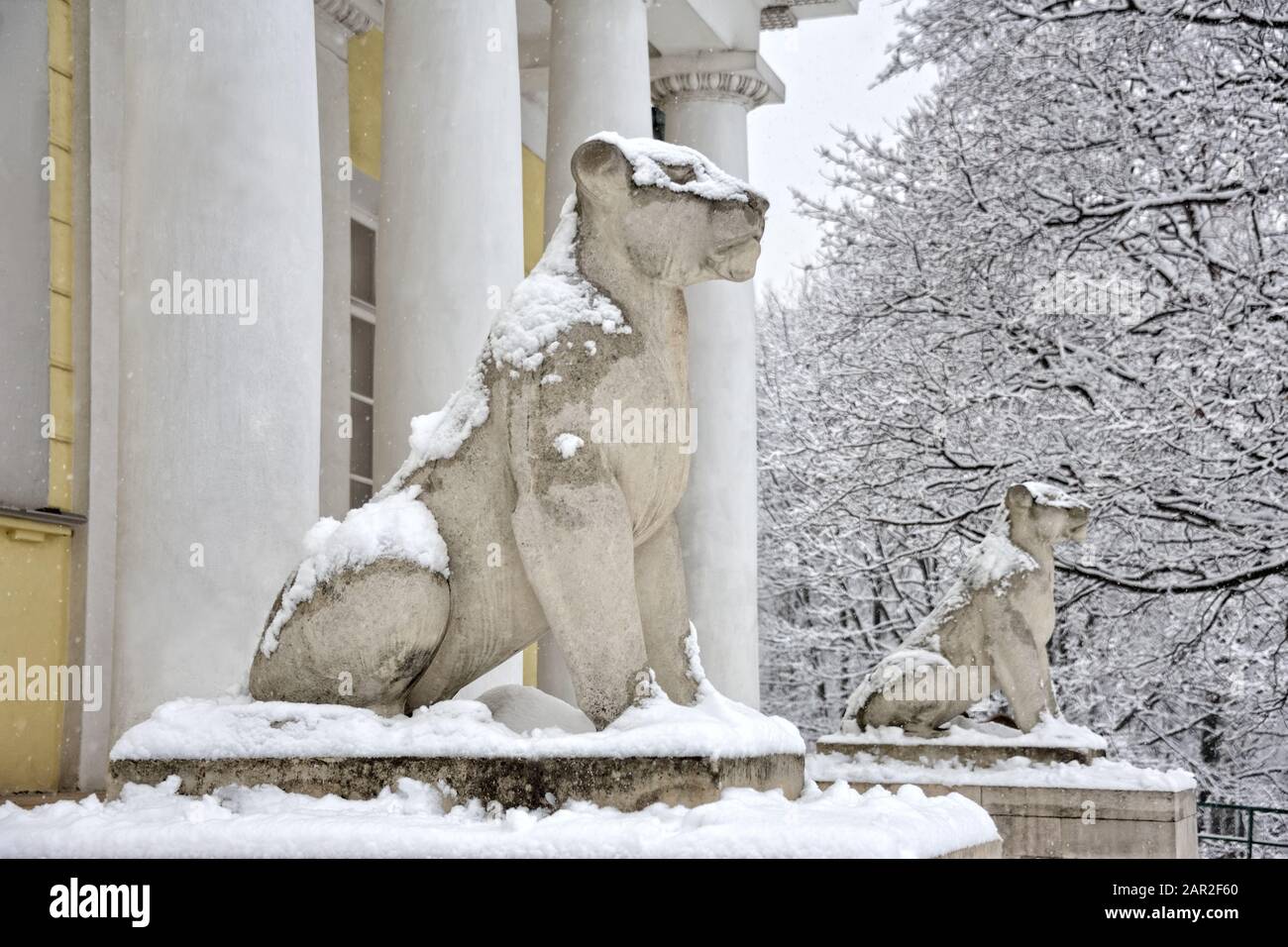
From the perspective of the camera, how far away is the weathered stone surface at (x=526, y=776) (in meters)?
3.92

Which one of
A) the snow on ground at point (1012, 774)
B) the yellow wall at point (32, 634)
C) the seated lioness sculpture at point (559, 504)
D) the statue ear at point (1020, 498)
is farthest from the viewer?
the yellow wall at point (32, 634)

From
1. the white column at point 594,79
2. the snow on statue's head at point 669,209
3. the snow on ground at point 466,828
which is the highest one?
the white column at point 594,79

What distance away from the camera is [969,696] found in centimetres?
975

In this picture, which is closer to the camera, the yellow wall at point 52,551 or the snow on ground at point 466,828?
the snow on ground at point 466,828

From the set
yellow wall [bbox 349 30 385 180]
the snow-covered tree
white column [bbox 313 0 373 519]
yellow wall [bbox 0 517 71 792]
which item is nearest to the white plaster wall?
white column [bbox 313 0 373 519]

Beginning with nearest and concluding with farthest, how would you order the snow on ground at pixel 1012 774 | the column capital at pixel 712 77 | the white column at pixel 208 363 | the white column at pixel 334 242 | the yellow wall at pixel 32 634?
the white column at pixel 208 363 < the snow on ground at pixel 1012 774 < the yellow wall at pixel 32 634 < the white column at pixel 334 242 < the column capital at pixel 712 77

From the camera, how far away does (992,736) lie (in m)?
9.55

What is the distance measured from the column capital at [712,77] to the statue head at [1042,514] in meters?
8.79

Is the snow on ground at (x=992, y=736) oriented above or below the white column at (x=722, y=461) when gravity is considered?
below

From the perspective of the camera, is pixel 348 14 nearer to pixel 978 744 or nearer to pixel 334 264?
pixel 334 264

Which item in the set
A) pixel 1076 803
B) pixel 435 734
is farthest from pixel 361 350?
pixel 435 734

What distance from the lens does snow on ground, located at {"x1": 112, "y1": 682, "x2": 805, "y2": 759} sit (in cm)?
398

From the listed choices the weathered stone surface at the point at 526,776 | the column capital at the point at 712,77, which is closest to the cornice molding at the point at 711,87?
the column capital at the point at 712,77

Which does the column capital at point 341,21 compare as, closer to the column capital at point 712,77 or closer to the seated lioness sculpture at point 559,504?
the column capital at point 712,77
